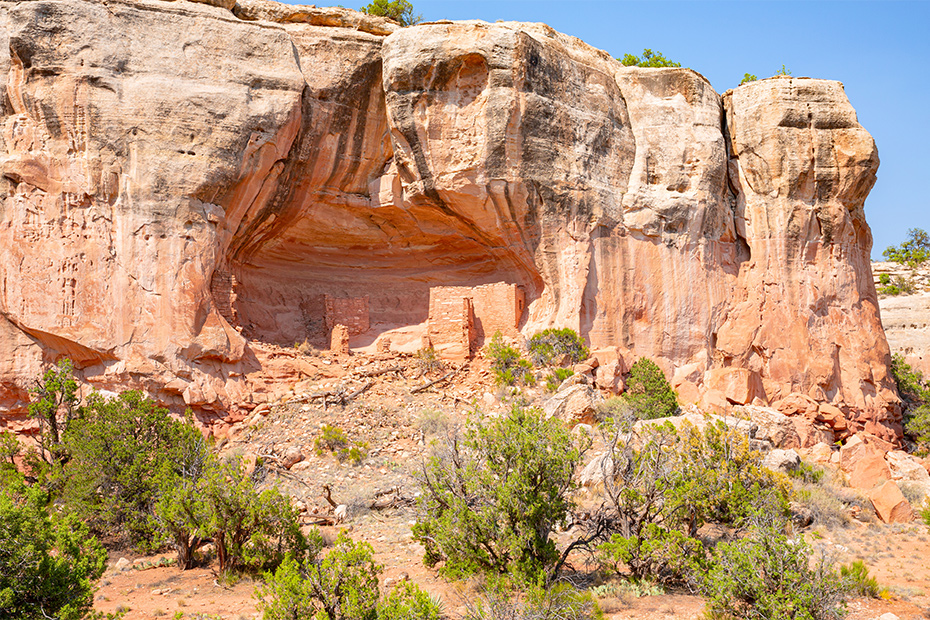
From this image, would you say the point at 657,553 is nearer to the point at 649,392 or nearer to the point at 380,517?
the point at 380,517

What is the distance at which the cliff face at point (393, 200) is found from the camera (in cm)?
1720

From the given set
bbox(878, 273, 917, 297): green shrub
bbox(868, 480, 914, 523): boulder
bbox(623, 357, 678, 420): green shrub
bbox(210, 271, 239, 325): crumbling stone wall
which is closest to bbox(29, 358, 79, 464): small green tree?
bbox(210, 271, 239, 325): crumbling stone wall

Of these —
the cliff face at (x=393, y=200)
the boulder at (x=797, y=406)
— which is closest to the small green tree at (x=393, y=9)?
the cliff face at (x=393, y=200)

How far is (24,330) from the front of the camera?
16828 mm

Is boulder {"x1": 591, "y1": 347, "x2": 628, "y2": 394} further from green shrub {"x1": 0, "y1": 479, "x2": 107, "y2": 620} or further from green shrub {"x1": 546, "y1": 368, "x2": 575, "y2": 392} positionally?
green shrub {"x1": 0, "y1": 479, "x2": 107, "y2": 620}

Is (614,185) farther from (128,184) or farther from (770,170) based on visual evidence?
(128,184)

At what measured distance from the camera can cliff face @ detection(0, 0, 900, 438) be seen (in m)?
17.2

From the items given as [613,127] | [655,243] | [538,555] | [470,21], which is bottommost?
[538,555]

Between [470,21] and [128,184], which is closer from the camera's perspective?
[128,184]

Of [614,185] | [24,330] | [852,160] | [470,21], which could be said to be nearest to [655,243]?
[614,185]

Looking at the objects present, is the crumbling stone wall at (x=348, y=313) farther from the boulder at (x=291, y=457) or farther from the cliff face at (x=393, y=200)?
the boulder at (x=291, y=457)

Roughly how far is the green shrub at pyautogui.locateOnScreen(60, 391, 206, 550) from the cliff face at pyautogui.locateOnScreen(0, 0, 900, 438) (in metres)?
2.52

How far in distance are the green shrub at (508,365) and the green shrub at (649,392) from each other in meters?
2.31

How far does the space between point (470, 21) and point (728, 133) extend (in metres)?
8.31
